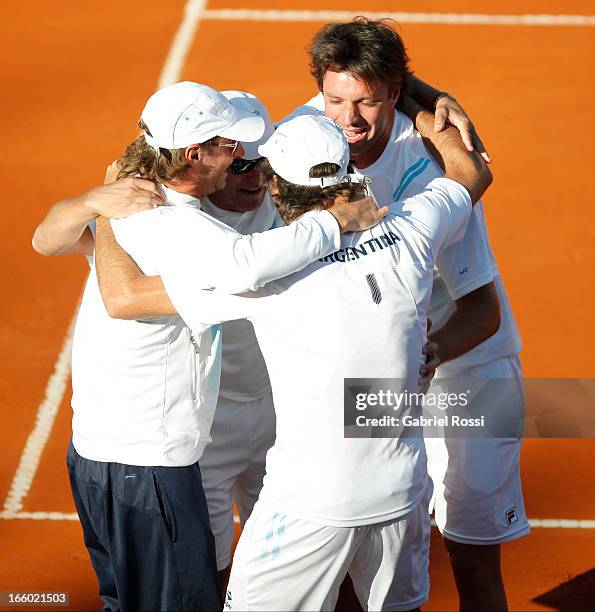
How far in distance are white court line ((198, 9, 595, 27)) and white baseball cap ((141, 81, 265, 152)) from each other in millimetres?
7615

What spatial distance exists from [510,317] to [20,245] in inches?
197

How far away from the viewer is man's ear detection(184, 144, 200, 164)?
13.6ft

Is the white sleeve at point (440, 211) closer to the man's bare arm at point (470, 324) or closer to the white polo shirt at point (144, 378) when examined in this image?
the man's bare arm at point (470, 324)

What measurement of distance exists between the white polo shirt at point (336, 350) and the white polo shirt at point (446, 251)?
0.73 m

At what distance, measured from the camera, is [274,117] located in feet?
33.0

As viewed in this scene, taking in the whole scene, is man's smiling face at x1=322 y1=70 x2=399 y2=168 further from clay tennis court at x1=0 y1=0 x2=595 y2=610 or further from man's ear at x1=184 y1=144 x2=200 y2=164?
clay tennis court at x1=0 y1=0 x2=595 y2=610

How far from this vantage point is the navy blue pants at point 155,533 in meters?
4.14

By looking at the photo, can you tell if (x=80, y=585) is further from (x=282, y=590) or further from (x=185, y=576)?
(x=282, y=590)

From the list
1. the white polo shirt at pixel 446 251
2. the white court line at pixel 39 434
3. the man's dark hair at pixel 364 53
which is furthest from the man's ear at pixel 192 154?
the white court line at pixel 39 434

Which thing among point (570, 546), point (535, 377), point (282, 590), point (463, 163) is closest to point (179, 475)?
point (282, 590)

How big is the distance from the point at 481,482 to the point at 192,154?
1944 mm

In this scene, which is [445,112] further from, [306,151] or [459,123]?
[306,151]

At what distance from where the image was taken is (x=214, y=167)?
4.24 metres

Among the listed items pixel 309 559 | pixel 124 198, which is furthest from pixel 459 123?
pixel 309 559
